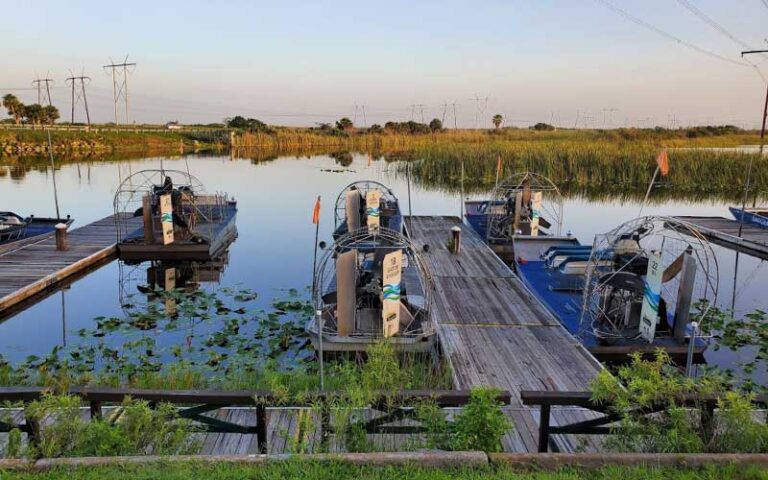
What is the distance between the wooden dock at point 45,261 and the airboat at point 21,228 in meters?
0.29

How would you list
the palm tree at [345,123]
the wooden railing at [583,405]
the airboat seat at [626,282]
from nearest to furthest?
the wooden railing at [583,405]
the airboat seat at [626,282]
the palm tree at [345,123]

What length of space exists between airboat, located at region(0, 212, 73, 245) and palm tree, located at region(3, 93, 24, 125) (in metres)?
67.3

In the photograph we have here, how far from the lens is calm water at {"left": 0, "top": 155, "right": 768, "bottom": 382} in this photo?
33.3 ft

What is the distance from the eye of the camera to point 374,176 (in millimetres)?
36344

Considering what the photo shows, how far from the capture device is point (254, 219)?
2192cm

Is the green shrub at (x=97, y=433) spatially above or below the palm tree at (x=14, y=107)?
below

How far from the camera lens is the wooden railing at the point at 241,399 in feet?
12.9

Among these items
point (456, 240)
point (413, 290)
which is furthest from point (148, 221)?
point (456, 240)

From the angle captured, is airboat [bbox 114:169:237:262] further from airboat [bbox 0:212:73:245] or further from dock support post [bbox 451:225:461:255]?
dock support post [bbox 451:225:461:255]

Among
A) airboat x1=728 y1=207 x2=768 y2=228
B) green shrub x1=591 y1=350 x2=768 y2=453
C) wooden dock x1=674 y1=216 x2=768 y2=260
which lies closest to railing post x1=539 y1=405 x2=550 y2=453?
green shrub x1=591 y1=350 x2=768 y2=453

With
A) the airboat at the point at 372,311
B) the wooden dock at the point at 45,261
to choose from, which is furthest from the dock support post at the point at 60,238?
the airboat at the point at 372,311

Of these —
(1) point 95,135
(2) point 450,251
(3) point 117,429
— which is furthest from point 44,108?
(3) point 117,429

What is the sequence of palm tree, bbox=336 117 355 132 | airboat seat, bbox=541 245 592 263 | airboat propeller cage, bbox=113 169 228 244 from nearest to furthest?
→ airboat seat, bbox=541 245 592 263 < airboat propeller cage, bbox=113 169 228 244 < palm tree, bbox=336 117 355 132

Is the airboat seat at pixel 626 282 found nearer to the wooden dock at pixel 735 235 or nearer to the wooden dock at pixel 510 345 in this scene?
the wooden dock at pixel 510 345
